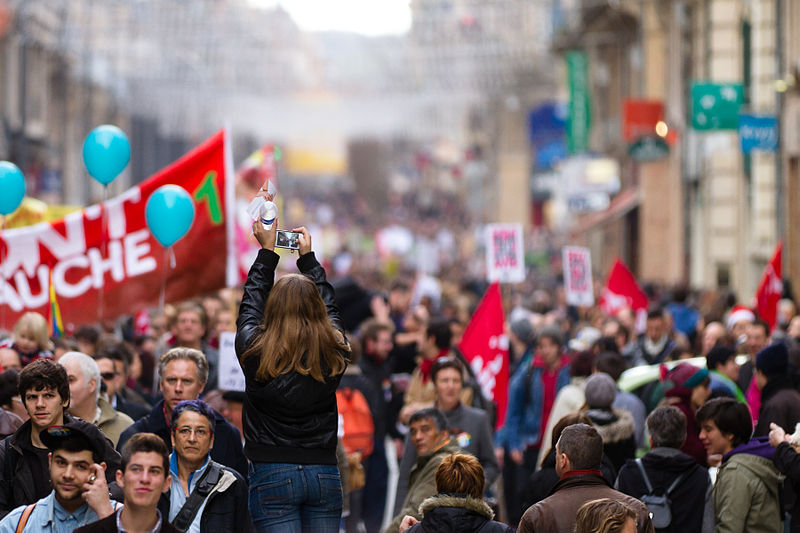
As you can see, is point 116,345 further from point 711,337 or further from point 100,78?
point 100,78

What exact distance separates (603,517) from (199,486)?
1580 mm

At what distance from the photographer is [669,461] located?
7438 mm

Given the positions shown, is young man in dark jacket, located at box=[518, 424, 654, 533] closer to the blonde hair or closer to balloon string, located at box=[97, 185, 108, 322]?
the blonde hair

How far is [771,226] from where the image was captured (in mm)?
24047

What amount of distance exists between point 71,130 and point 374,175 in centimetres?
7584

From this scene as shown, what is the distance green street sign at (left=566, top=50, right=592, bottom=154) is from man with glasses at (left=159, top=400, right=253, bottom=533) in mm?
34411

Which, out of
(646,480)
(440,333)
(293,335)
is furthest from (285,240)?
→ (440,333)

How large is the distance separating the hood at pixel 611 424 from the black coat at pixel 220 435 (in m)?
2.21

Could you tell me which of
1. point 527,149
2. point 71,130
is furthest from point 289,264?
point 527,149

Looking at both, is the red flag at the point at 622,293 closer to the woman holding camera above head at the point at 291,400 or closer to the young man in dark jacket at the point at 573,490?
the young man in dark jacket at the point at 573,490

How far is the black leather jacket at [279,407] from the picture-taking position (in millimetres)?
6121

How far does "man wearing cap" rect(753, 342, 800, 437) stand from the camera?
845 cm

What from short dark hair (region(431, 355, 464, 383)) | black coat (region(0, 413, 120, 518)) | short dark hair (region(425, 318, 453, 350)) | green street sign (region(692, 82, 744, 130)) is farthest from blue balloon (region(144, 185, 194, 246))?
green street sign (region(692, 82, 744, 130))

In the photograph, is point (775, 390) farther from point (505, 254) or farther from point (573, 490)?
point (505, 254)
